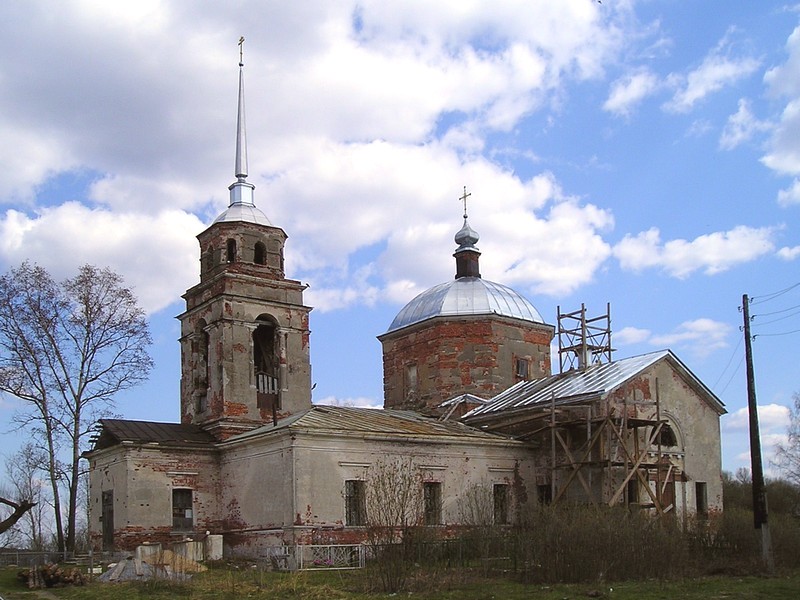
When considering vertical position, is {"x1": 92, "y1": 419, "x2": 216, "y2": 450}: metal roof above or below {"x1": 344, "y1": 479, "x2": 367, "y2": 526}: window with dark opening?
above

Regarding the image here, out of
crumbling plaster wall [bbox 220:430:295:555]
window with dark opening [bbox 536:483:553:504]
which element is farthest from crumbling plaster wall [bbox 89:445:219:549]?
window with dark opening [bbox 536:483:553:504]

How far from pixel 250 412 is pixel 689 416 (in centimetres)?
1186

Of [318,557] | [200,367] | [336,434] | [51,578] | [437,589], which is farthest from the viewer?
[200,367]

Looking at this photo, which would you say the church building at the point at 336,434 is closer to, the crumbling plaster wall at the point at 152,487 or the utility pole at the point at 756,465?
the crumbling plaster wall at the point at 152,487

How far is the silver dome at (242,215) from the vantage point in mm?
26734

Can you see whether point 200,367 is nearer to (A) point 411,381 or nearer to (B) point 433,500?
(A) point 411,381

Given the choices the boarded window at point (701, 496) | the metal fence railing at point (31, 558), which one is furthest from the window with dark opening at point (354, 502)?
the boarded window at point (701, 496)

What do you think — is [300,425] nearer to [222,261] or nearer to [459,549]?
[459,549]

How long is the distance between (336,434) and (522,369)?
393 inches

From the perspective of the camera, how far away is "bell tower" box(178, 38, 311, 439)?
82.8ft

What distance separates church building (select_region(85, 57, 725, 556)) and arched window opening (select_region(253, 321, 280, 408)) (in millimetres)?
41

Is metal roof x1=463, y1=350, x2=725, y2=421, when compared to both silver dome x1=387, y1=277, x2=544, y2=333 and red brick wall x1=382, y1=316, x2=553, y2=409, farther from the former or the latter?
silver dome x1=387, y1=277, x2=544, y2=333

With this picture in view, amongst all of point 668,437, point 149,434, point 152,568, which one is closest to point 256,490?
point 149,434

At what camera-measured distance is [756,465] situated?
17.8 metres
